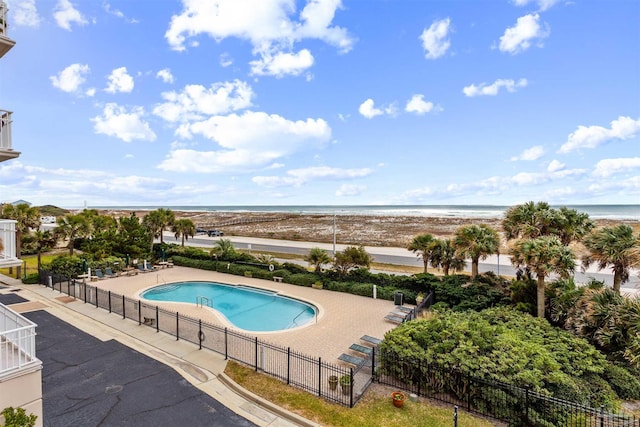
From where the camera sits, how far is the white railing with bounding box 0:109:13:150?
9.02m

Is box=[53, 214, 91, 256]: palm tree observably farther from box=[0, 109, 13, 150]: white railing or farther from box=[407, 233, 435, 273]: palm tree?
box=[407, 233, 435, 273]: palm tree

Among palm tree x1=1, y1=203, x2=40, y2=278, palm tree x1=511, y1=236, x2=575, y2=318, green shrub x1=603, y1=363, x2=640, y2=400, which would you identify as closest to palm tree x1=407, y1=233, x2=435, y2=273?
palm tree x1=511, y1=236, x2=575, y2=318

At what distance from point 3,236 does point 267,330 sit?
1112 centimetres

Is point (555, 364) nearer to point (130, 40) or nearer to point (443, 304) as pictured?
point (443, 304)

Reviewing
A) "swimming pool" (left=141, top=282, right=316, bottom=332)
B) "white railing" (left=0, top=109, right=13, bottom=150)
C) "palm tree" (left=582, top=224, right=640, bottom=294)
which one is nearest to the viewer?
"white railing" (left=0, top=109, right=13, bottom=150)

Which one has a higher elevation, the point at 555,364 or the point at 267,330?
the point at 555,364

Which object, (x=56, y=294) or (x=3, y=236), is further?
(x=56, y=294)

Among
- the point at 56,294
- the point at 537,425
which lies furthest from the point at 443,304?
the point at 56,294

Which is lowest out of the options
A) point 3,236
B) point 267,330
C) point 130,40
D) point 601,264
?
point 267,330

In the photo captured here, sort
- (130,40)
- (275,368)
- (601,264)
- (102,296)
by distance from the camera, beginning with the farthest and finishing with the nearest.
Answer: (130,40) < (102,296) < (601,264) < (275,368)

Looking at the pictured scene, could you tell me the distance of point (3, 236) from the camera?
411 inches

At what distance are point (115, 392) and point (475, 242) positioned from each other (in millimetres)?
18184

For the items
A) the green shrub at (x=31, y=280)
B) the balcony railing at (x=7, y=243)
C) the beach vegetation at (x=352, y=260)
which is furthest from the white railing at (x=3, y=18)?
the green shrub at (x=31, y=280)

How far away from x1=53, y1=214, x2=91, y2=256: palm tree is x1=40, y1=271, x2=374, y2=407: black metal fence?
12978mm
